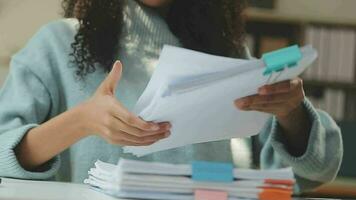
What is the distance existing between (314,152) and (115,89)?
0.40m

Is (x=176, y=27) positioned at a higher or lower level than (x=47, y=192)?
higher

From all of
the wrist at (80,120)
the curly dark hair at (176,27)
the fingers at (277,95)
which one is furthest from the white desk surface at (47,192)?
the curly dark hair at (176,27)

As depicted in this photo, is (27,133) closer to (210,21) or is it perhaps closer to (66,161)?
(66,161)

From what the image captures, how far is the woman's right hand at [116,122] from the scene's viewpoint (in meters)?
0.73

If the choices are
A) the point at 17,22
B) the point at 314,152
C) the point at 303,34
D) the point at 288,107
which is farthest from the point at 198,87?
the point at 303,34

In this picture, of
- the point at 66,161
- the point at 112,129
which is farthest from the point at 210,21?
the point at 112,129

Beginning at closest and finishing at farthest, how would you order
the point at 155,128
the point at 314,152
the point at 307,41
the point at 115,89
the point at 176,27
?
→ 1. the point at 155,128
2. the point at 115,89
3. the point at 314,152
4. the point at 176,27
5. the point at 307,41

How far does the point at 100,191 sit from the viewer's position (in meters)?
0.75

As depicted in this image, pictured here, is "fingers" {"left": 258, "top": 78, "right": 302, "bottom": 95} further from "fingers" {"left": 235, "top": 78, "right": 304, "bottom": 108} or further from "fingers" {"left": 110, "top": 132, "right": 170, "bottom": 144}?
"fingers" {"left": 110, "top": 132, "right": 170, "bottom": 144}

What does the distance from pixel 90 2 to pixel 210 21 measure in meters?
0.28

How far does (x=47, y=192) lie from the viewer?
0.68m

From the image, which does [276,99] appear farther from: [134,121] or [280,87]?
[134,121]

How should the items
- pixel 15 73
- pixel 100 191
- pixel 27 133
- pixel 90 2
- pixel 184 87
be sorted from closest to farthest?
pixel 184 87 < pixel 100 191 < pixel 27 133 < pixel 15 73 < pixel 90 2

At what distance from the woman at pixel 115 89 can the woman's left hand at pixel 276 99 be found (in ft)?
0.03
